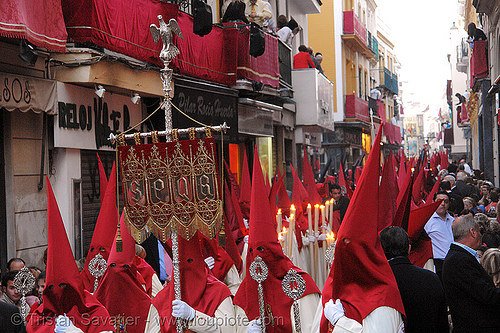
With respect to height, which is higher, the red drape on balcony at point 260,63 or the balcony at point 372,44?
the balcony at point 372,44

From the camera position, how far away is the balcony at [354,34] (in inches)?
1352

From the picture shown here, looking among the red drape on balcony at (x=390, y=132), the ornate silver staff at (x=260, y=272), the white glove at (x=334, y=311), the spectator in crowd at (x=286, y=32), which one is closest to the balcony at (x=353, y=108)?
the red drape on balcony at (x=390, y=132)

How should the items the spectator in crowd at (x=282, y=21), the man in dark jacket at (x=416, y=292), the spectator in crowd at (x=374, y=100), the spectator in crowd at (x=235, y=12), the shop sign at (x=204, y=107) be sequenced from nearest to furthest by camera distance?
1. the man in dark jacket at (x=416, y=292)
2. the shop sign at (x=204, y=107)
3. the spectator in crowd at (x=235, y=12)
4. the spectator in crowd at (x=282, y=21)
5. the spectator in crowd at (x=374, y=100)

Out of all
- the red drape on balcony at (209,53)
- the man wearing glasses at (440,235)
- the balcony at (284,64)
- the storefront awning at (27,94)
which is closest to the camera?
the storefront awning at (27,94)

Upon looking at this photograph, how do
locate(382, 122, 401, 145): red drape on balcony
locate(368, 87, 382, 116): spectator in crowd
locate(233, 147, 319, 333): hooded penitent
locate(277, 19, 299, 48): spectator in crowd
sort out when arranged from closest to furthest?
locate(233, 147, 319, 333): hooded penitent, locate(277, 19, 299, 48): spectator in crowd, locate(368, 87, 382, 116): spectator in crowd, locate(382, 122, 401, 145): red drape on balcony

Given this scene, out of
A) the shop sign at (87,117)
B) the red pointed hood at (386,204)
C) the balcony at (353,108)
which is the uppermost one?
the balcony at (353,108)

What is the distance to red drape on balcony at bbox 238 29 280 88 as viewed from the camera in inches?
598

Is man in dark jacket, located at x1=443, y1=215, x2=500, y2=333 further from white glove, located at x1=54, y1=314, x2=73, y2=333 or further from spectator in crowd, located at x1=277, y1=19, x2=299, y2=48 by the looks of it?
spectator in crowd, located at x1=277, y1=19, x2=299, y2=48

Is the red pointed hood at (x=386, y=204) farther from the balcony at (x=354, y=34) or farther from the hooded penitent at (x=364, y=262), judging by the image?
the balcony at (x=354, y=34)

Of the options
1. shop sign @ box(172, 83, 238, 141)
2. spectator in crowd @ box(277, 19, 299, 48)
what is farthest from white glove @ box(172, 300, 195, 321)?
spectator in crowd @ box(277, 19, 299, 48)

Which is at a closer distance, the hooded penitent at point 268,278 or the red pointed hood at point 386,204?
the red pointed hood at point 386,204

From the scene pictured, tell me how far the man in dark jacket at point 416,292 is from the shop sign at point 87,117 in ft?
20.1

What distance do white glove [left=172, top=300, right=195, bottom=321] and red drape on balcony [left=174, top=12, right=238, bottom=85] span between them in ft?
26.2

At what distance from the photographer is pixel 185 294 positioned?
17.6ft
